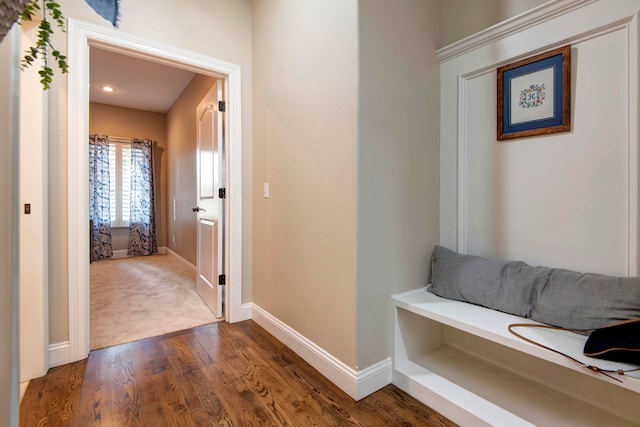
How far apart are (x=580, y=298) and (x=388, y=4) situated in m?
1.69

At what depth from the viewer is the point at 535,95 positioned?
1.56m

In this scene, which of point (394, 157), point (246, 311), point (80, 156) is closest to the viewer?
point (394, 157)

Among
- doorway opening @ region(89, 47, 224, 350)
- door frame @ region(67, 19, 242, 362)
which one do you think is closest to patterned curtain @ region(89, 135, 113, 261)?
doorway opening @ region(89, 47, 224, 350)

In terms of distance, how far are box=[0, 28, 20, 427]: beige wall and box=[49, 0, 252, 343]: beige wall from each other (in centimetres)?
123

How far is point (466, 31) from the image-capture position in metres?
1.83

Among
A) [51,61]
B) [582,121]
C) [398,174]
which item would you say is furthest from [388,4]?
[51,61]

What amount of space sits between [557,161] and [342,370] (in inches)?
59.2

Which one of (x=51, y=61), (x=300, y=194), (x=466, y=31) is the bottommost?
(x=300, y=194)

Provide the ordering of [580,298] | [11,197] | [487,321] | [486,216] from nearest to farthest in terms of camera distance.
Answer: [11,197] → [580,298] → [487,321] → [486,216]

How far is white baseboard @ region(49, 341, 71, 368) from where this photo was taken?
5.96ft

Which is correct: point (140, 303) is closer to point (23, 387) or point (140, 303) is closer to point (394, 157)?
point (23, 387)

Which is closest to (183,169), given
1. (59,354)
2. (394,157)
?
(59,354)

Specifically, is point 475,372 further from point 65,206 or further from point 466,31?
point 65,206

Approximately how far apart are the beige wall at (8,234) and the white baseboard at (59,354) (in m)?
1.26
